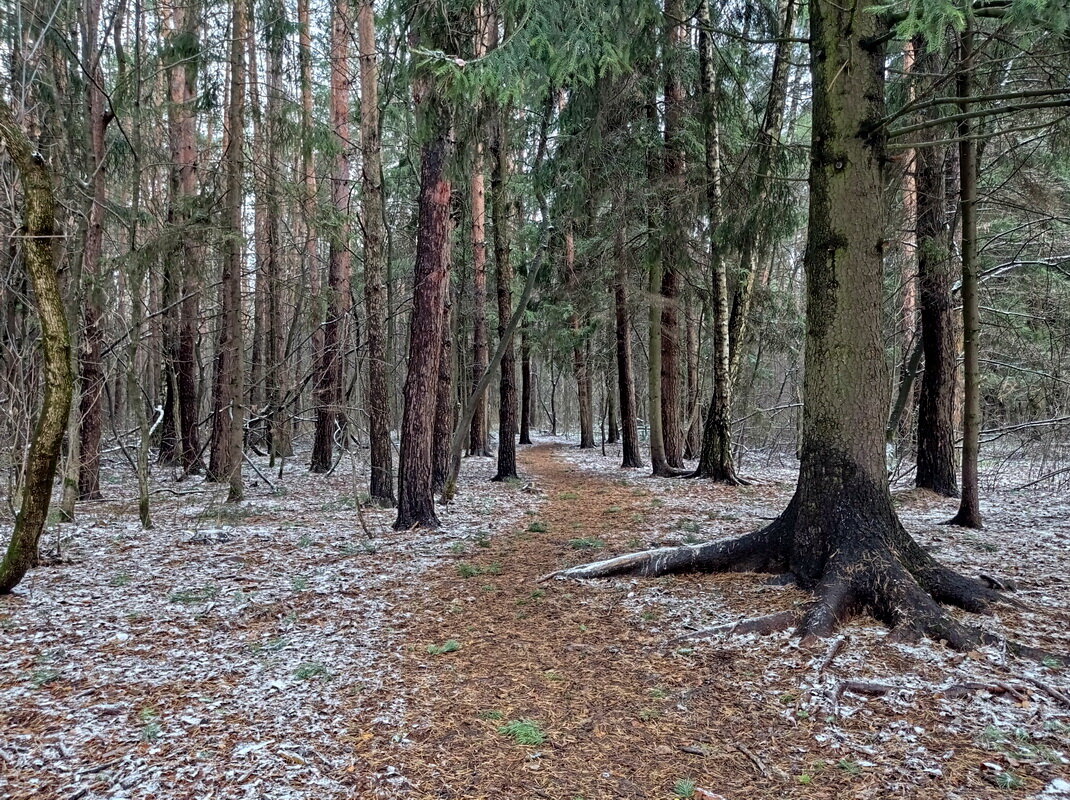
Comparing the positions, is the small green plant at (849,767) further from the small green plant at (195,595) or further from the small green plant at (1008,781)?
the small green plant at (195,595)

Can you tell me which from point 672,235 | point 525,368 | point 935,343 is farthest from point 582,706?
point 525,368

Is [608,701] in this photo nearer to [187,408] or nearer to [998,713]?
[998,713]

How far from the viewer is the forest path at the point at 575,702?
8.86ft

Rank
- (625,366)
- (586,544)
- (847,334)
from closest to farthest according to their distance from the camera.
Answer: (847,334)
(586,544)
(625,366)

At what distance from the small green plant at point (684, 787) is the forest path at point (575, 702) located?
0.03 meters

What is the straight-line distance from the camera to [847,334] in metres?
4.46

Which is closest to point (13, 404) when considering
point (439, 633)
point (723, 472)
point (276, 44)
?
point (439, 633)

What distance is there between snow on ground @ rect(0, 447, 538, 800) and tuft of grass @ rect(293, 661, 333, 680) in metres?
0.01

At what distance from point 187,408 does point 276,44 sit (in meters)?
7.51

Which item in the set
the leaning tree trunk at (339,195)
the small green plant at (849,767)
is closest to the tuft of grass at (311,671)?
the small green plant at (849,767)

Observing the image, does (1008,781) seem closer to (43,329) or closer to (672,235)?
(43,329)

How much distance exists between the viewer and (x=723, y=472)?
11500 mm

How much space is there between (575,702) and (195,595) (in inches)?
138

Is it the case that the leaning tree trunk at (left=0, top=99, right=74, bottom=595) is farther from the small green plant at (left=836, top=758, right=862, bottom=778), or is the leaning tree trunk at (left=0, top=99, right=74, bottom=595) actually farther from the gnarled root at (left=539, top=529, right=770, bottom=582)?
the small green plant at (left=836, top=758, right=862, bottom=778)
